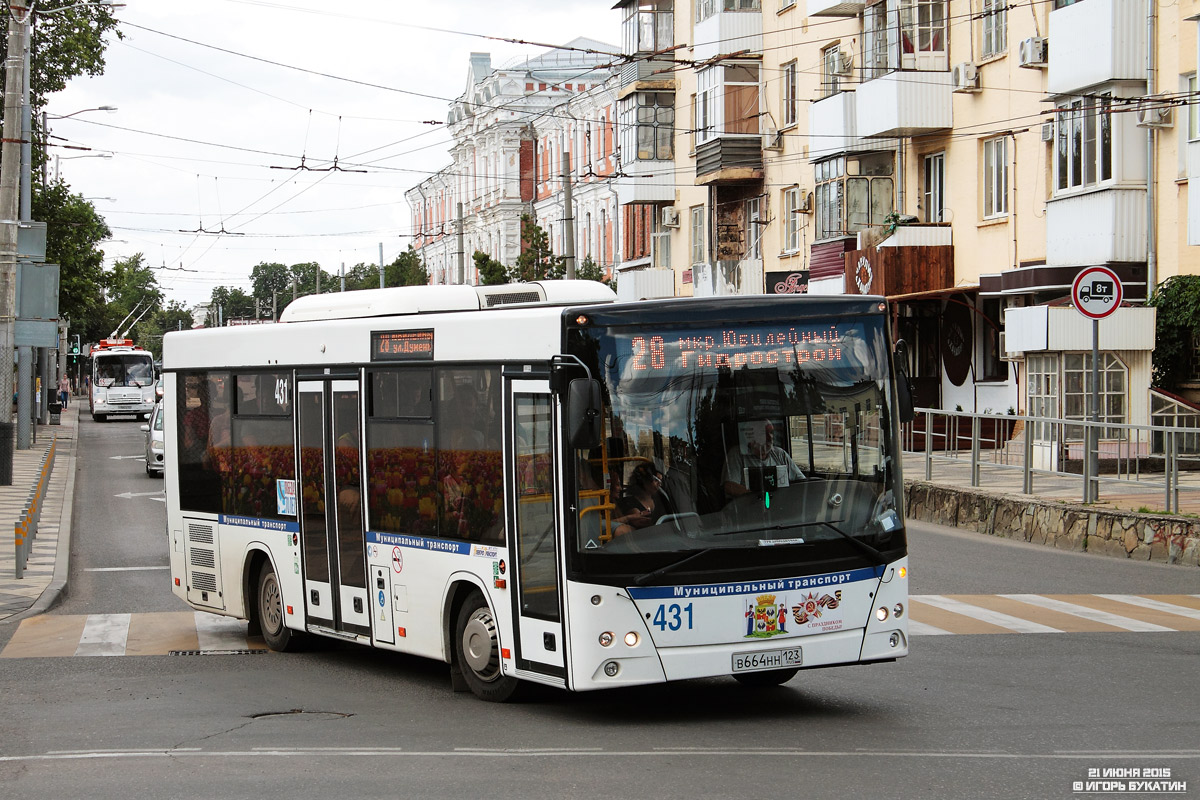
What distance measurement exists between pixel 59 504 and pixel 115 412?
4124 cm

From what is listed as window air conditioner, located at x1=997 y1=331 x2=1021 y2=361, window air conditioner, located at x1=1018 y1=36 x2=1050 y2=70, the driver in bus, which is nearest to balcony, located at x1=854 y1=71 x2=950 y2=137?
Answer: window air conditioner, located at x1=1018 y1=36 x2=1050 y2=70

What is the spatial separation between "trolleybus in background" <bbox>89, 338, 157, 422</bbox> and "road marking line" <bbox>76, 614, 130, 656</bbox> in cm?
5304

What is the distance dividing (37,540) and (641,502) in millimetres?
14838

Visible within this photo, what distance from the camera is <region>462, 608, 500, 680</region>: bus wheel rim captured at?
31.3ft

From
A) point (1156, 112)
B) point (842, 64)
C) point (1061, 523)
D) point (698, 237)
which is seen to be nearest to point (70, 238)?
point (698, 237)

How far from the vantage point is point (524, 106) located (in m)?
74.3

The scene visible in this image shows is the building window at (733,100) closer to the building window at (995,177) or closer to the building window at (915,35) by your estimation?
the building window at (915,35)

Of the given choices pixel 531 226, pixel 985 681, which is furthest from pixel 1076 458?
pixel 531 226

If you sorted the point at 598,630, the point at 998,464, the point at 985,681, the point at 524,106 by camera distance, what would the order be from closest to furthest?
1. the point at 598,630
2. the point at 985,681
3. the point at 998,464
4. the point at 524,106

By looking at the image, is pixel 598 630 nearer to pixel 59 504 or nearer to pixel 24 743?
pixel 24 743

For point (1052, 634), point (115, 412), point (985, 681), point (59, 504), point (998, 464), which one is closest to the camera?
point (985, 681)

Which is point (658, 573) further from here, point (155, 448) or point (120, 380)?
point (120, 380)

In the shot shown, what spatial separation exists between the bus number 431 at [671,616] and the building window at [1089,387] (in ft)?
59.0

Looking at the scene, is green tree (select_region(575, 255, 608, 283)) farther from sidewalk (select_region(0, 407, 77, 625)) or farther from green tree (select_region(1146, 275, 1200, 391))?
green tree (select_region(1146, 275, 1200, 391))
